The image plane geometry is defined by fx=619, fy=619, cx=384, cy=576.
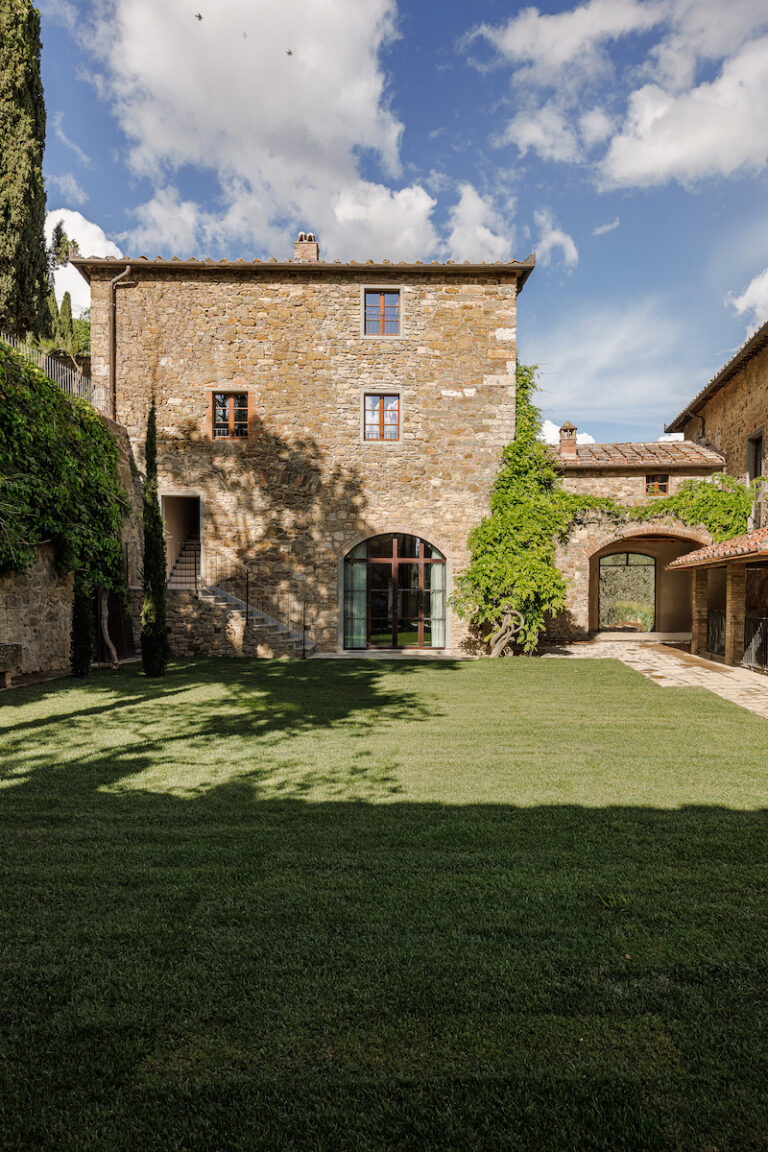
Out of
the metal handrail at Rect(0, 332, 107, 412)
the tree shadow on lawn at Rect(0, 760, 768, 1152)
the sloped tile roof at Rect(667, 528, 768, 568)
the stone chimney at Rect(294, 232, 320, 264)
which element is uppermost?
the stone chimney at Rect(294, 232, 320, 264)

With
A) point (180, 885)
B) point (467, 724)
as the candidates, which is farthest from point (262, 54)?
point (180, 885)

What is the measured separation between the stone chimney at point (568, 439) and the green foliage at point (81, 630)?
1098cm

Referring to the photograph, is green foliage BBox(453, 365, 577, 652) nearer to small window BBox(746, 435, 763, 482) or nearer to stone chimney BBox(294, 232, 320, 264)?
small window BBox(746, 435, 763, 482)

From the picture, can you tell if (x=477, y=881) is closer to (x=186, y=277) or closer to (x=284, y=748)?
(x=284, y=748)

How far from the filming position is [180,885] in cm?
292

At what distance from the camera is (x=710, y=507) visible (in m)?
13.9

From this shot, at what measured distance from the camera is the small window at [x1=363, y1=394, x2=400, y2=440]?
12961 mm

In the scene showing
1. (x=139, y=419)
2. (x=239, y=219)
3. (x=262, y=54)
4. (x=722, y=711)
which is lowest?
(x=722, y=711)

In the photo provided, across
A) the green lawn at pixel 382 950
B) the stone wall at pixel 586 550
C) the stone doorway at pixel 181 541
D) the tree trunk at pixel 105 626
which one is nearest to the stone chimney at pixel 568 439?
the stone wall at pixel 586 550

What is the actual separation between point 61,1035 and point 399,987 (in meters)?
1.09

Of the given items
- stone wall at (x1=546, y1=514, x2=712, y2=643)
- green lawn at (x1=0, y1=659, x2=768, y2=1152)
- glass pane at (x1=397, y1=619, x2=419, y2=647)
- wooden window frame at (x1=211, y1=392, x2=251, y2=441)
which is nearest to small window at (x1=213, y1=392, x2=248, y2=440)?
wooden window frame at (x1=211, y1=392, x2=251, y2=441)

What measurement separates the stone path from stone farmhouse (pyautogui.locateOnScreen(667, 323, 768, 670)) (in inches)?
22.2

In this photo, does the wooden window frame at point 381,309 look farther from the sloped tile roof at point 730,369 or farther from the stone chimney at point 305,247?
the sloped tile roof at point 730,369

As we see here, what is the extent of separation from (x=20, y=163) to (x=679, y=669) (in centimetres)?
1790
